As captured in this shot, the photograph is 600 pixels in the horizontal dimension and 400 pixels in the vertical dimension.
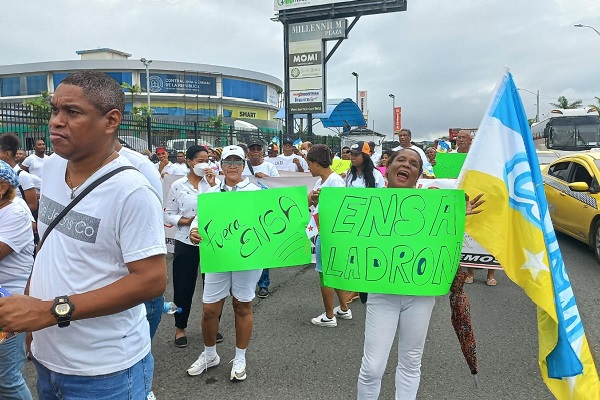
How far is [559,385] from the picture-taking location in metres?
2.58

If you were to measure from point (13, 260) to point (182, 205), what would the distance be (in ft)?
5.98

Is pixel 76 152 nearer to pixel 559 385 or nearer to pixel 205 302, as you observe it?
pixel 205 302

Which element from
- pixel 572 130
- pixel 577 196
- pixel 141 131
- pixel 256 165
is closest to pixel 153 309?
pixel 256 165

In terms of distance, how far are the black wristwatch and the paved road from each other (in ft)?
7.36

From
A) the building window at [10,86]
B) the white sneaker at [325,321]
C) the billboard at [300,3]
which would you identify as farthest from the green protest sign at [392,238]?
the building window at [10,86]

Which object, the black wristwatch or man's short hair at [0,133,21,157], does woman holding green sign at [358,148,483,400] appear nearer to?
the black wristwatch

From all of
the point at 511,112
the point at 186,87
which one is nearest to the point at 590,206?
the point at 511,112

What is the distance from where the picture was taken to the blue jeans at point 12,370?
2.34m

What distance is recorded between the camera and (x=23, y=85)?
223 ft

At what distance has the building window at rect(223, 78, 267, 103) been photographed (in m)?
71.4

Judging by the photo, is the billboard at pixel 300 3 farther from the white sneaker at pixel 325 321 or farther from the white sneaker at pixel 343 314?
the white sneaker at pixel 325 321

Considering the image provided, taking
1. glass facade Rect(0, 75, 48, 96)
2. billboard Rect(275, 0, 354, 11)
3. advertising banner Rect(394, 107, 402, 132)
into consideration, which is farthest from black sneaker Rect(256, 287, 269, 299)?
glass facade Rect(0, 75, 48, 96)

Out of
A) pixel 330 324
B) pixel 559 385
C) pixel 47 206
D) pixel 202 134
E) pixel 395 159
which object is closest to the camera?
pixel 47 206

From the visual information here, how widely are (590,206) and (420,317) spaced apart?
6023 millimetres
